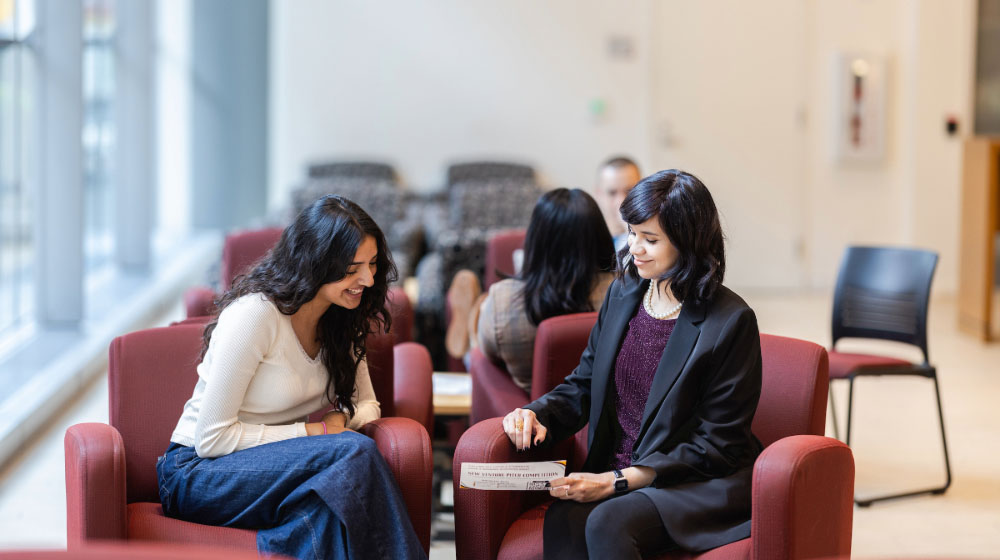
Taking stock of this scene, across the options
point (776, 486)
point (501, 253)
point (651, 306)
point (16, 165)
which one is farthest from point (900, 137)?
point (776, 486)

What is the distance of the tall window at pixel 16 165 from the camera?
5754mm

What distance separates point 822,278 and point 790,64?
6.40ft

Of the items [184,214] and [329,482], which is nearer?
[329,482]

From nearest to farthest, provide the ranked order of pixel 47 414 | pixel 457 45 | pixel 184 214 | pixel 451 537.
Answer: pixel 451 537 → pixel 47 414 → pixel 457 45 → pixel 184 214

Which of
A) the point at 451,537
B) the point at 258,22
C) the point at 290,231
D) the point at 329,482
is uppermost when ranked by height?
the point at 258,22

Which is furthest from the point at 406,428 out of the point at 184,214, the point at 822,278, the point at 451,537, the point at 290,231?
the point at 184,214

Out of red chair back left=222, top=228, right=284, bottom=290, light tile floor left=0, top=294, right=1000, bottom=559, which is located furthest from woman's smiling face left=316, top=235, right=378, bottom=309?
red chair back left=222, top=228, right=284, bottom=290

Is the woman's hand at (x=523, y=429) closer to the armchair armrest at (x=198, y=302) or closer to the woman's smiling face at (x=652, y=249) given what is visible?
the woman's smiling face at (x=652, y=249)

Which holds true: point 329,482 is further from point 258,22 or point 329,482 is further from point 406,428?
point 258,22

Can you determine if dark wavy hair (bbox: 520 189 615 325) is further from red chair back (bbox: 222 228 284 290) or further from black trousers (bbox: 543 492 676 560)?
red chair back (bbox: 222 228 284 290)

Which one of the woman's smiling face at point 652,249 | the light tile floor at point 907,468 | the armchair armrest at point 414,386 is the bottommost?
the light tile floor at point 907,468

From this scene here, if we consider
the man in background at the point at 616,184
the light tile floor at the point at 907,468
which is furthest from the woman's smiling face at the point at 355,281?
the man in background at the point at 616,184

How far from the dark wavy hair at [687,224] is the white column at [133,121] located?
6.27 m

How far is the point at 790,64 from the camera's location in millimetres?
9469
